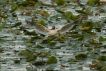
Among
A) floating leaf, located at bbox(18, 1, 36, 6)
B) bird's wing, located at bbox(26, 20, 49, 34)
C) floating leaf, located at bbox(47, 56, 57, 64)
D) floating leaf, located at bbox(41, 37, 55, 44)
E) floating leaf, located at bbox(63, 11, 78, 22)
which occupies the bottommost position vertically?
floating leaf, located at bbox(18, 1, 36, 6)

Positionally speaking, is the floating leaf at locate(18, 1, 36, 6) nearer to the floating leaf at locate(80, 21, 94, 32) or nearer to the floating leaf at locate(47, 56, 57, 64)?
the floating leaf at locate(80, 21, 94, 32)

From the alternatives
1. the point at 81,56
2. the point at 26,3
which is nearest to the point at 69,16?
the point at 26,3

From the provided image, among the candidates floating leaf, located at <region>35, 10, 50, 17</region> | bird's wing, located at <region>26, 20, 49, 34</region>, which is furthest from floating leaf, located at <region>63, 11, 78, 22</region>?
bird's wing, located at <region>26, 20, 49, 34</region>

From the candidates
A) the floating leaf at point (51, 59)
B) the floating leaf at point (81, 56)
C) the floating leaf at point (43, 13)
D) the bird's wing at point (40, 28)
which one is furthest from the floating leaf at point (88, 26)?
the floating leaf at point (51, 59)

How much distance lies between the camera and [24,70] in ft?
32.6

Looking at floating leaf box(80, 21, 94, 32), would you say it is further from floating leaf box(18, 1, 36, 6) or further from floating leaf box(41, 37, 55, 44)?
floating leaf box(18, 1, 36, 6)

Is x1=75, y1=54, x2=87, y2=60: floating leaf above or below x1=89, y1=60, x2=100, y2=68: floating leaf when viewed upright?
below

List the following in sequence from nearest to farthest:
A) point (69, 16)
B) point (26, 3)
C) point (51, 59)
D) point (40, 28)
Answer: point (51, 59) → point (40, 28) → point (69, 16) → point (26, 3)

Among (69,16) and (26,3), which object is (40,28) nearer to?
(69,16)

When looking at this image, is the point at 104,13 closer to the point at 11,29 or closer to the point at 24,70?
the point at 11,29

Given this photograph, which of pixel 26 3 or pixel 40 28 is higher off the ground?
pixel 40 28

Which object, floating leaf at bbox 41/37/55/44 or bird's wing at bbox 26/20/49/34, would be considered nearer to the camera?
floating leaf at bbox 41/37/55/44

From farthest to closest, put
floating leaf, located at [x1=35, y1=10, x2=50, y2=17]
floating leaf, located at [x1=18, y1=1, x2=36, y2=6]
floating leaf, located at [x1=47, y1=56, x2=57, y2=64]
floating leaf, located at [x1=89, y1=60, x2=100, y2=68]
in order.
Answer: floating leaf, located at [x1=18, y1=1, x2=36, y2=6] < floating leaf, located at [x1=35, y1=10, x2=50, y2=17] < floating leaf, located at [x1=47, y1=56, x2=57, y2=64] < floating leaf, located at [x1=89, y1=60, x2=100, y2=68]

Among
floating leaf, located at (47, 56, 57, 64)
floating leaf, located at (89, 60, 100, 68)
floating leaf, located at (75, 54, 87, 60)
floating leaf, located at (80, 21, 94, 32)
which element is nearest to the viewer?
floating leaf, located at (89, 60, 100, 68)
